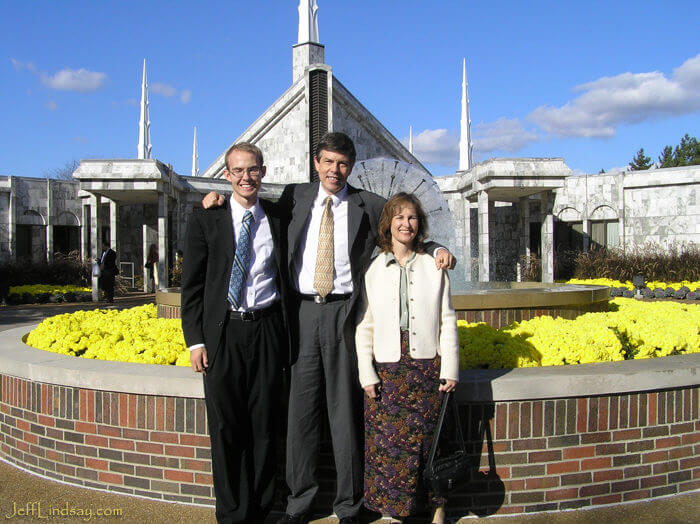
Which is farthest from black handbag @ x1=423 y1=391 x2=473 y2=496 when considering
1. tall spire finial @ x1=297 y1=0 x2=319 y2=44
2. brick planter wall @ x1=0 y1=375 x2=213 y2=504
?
tall spire finial @ x1=297 y1=0 x2=319 y2=44

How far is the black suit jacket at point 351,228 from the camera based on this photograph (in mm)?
3209

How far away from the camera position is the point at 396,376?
3.05m

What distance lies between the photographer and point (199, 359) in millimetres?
3086

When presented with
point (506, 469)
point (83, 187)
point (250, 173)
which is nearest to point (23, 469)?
point (250, 173)

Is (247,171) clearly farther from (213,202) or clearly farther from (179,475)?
(179,475)

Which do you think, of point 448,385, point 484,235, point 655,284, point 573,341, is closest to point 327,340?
point 448,385

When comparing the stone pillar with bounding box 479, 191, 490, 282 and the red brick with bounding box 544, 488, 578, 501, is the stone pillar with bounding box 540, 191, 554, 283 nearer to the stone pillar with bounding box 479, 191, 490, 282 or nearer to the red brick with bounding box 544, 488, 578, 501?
the stone pillar with bounding box 479, 191, 490, 282

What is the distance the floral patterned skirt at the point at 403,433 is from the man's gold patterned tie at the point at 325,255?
A: 550mm

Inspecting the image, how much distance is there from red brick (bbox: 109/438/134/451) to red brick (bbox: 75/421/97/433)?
152 mm

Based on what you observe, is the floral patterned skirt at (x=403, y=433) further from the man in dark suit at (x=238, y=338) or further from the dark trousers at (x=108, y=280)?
the dark trousers at (x=108, y=280)

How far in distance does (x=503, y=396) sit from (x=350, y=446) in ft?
3.19

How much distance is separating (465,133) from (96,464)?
5353 centimetres

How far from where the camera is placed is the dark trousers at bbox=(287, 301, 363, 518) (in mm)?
3191

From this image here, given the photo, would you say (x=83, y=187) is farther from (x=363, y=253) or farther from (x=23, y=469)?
(x=363, y=253)
